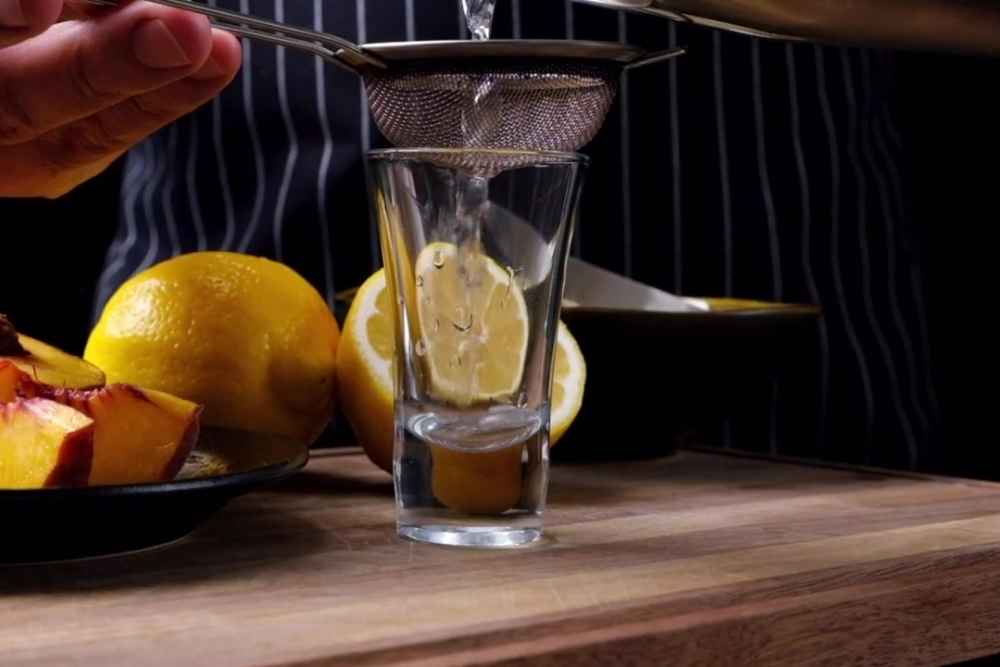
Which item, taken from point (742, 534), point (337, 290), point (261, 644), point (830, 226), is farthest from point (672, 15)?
point (830, 226)

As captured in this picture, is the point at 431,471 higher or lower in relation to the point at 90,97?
lower

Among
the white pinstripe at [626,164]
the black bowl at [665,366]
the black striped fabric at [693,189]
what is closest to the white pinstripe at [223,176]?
the black striped fabric at [693,189]

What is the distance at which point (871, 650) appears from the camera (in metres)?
0.49

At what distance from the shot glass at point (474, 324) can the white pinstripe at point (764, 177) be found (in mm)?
733

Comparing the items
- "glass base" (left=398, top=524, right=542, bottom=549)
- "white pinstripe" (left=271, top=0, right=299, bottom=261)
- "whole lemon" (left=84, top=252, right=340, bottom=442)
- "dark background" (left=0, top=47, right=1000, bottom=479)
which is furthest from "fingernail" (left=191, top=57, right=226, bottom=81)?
"dark background" (left=0, top=47, right=1000, bottom=479)

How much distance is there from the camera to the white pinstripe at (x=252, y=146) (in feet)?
3.65

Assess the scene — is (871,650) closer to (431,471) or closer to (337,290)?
(431,471)

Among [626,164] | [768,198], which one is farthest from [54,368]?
[768,198]

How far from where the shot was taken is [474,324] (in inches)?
21.0

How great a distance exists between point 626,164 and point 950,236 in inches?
13.5

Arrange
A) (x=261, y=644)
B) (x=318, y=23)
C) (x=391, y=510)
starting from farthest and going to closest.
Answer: (x=318, y=23) < (x=391, y=510) < (x=261, y=644)

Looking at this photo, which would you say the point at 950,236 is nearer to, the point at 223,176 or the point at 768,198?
the point at 768,198

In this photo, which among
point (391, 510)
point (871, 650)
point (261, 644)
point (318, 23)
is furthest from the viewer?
point (318, 23)

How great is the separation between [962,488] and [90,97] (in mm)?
461
